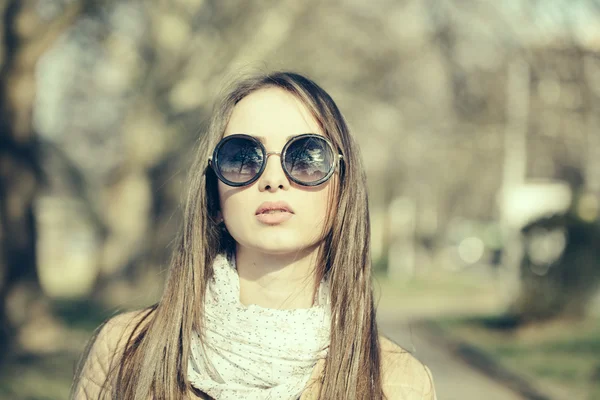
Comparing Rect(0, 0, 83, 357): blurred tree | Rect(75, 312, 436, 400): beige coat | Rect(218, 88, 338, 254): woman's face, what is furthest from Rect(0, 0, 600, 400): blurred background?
Rect(218, 88, 338, 254): woman's face

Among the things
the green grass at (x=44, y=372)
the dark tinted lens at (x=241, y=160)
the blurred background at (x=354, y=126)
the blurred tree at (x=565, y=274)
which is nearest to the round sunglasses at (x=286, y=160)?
the dark tinted lens at (x=241, y=160)

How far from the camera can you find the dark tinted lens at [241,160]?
89.7 inches

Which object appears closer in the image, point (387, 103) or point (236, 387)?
point (236, 387)

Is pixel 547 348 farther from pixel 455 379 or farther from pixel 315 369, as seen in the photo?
pixel 315 369

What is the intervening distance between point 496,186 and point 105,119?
29.4 m

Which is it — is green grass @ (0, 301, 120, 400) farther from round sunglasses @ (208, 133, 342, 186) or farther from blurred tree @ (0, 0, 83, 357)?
round sunglasses @ (208, 133, 342, 186)

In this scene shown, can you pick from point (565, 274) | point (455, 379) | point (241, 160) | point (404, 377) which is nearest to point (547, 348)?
point (565, 274)

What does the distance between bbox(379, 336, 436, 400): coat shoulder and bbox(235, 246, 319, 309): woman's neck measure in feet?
0.89

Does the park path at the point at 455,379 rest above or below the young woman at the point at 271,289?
below

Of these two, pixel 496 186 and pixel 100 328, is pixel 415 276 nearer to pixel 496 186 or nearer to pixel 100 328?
pixel 496 186

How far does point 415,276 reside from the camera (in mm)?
33844

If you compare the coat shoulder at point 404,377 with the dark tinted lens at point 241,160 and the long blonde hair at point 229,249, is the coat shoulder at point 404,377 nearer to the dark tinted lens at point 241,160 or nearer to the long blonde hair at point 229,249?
the long blonde hair at point 229,249

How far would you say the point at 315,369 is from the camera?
2.27 m

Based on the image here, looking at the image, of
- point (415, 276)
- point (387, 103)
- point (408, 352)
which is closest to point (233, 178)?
point (408, 352)
